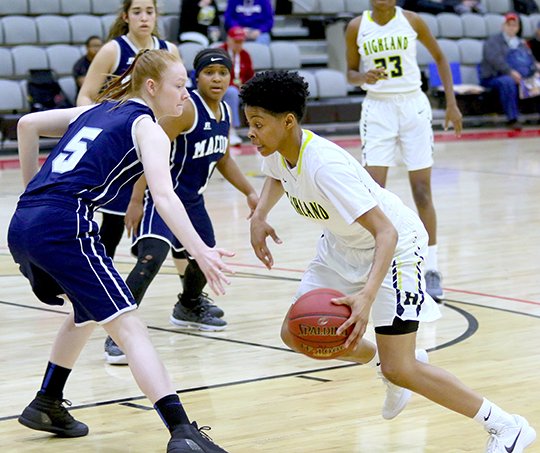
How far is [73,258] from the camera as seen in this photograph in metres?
3.93

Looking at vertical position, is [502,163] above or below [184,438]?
below

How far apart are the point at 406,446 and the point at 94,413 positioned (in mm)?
1259

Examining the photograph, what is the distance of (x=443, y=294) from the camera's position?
6859 millimetres

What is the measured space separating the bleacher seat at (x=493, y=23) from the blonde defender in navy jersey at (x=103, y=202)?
52.6 feet

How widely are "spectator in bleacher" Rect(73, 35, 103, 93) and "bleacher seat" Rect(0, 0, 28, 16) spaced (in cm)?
210

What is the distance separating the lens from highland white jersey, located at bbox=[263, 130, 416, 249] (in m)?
3.82

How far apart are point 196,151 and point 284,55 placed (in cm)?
1114

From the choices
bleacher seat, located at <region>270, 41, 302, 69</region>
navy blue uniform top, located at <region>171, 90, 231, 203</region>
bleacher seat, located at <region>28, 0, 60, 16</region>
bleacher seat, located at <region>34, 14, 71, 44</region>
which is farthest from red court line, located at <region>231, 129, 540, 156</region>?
navy blue uniform top, located at <region>171, 90, 231, 203</region>

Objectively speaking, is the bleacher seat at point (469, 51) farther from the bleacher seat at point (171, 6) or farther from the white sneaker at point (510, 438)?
the white sneaker at point (510, 438)

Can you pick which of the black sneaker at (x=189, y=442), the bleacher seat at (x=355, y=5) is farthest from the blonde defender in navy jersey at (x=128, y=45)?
the bleacher seat at (x=355, y=5)

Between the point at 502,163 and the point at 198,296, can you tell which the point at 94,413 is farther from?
the point at 502,163

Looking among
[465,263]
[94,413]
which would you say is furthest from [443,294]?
[94,413]

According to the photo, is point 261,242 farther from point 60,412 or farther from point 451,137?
point 451,137

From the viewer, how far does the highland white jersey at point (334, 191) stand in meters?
3.82
